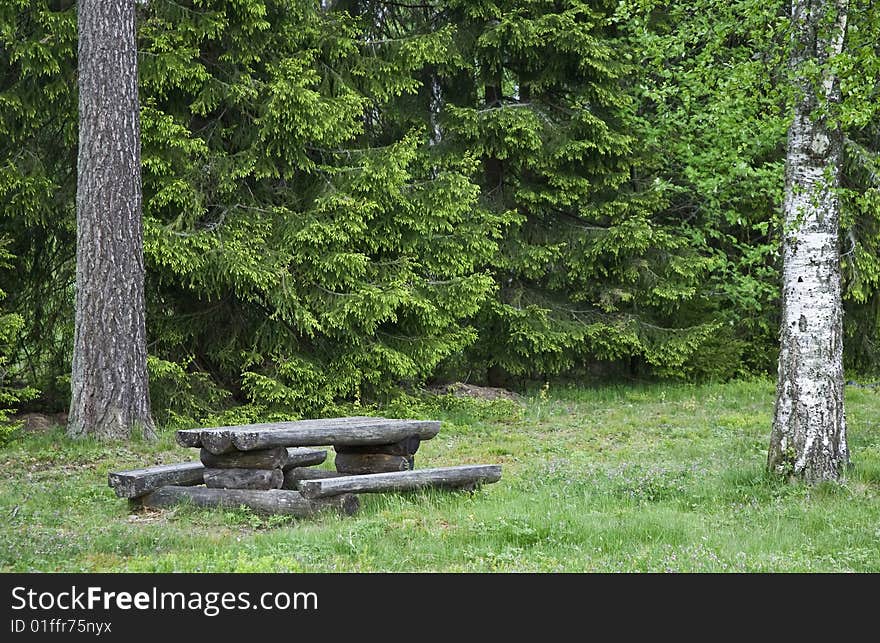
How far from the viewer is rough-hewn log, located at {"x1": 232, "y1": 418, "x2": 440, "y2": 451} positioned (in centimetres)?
846

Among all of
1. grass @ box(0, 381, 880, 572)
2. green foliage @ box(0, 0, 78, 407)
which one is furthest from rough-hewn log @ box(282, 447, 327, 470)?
green foliage @ box(0, 0, 78, 407)

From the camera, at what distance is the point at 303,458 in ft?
31.5

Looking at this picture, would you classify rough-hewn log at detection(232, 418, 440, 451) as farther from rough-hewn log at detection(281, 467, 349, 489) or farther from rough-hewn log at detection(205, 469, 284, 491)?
rough-hewn log at detection(281, 467, 349, 489)

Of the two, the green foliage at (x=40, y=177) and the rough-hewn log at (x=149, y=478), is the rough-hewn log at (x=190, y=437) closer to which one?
the rough-hewn log at (x=149, y=478)

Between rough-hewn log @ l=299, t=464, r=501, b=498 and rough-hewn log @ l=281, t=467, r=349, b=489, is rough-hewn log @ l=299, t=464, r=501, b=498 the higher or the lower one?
the higher one

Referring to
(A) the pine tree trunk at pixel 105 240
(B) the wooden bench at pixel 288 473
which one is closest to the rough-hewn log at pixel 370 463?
(B) the wooden bench at pixel 288 473

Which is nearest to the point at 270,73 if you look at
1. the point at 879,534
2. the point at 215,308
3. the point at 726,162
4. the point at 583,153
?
the point at 215,308

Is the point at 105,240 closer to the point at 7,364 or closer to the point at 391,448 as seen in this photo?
the point at 7,364

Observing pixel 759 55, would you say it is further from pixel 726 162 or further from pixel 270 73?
pixel 270 73

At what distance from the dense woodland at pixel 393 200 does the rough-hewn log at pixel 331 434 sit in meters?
5.19

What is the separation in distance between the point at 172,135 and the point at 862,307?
13.6 m

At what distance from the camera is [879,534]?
752 cm

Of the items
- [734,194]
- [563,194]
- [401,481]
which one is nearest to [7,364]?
[401,481]

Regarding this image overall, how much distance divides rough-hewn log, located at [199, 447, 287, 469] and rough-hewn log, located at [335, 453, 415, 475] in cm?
81
